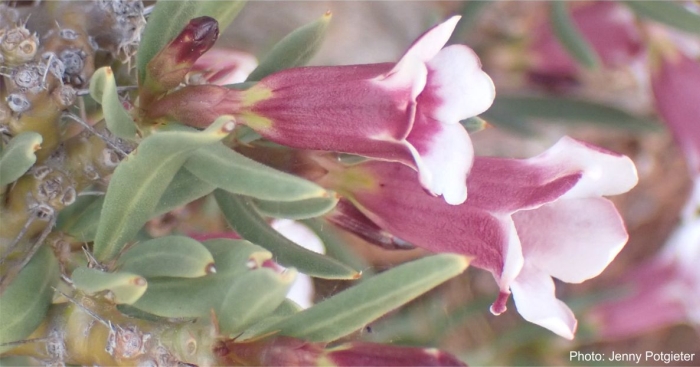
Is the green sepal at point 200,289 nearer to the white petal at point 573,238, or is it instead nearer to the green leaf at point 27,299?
the green leaf at point 27,299

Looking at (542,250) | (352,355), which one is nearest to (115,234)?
(352,355)

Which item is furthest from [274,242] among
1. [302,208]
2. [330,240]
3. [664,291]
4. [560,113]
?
[664,291]

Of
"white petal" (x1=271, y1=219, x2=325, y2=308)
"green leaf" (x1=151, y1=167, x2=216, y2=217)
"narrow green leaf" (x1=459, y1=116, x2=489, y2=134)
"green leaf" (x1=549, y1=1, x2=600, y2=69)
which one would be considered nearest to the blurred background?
"green leaf" (x1=549, y1=1, x2=600, y2=69)

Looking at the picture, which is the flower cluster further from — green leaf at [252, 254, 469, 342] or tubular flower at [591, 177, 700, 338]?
tubular flower at [591, 177, 700, 338]

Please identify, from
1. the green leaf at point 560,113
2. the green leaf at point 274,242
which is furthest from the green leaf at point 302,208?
the green leaf at point 560,113

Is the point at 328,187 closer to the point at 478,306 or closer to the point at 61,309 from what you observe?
the point at 61,309
